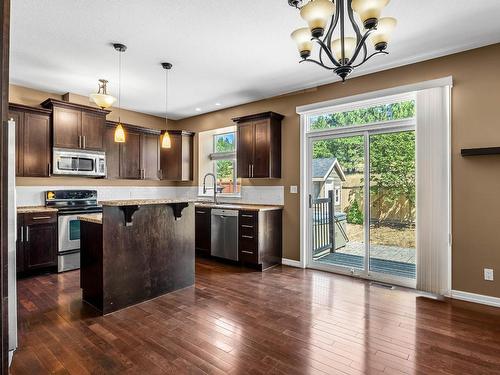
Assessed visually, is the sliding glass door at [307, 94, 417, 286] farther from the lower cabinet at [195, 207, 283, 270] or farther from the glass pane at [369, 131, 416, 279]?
the lower cabinet at [195, 207, 283, 270]

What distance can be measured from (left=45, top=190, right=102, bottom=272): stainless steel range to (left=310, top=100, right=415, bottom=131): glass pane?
155 inches

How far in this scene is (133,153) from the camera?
18.6 feet

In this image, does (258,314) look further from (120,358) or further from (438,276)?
(438,276)

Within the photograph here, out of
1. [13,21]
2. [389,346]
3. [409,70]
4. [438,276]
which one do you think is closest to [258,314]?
[389,346]

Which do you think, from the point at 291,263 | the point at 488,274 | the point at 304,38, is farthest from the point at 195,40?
the point at 488,274

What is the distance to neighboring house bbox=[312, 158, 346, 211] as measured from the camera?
4.42 m

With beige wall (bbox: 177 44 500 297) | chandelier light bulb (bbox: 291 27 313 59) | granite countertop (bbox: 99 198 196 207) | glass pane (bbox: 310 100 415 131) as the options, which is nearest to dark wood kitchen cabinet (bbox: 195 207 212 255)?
granite countertop (bbox: 99 198 196 207)

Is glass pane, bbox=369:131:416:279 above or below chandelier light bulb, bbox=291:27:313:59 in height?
below

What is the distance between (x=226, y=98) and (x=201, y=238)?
2501 mm

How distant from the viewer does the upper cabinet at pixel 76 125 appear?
4.48 metres

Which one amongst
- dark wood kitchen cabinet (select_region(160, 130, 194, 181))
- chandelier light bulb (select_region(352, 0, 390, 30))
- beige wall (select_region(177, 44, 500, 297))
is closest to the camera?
chandelier light bulb (select_region(352, 0, 390, 30))

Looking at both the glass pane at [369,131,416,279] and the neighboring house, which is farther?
the neighboring house

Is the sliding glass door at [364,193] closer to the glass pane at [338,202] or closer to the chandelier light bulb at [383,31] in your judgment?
the glass pane at [338,202]

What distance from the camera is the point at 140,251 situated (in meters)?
3.21
